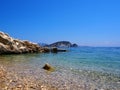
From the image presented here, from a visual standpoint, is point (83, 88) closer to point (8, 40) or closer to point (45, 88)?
point (45, 88)

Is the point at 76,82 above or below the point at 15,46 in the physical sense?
below

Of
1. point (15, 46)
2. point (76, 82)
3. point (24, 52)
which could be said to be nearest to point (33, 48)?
point (24, 52)

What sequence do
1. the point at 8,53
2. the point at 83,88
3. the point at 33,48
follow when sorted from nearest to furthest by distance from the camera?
the point at 83,88
the point at 8,53
the point at 33,48

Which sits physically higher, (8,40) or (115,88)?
(8,40)

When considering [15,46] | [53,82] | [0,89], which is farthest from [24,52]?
[0,89]

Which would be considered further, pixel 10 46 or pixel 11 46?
pixel 11 46

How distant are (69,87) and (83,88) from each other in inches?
41.5

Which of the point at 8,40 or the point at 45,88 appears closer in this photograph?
the point at 45,88

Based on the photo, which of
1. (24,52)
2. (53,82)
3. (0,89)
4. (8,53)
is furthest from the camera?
(24,52)

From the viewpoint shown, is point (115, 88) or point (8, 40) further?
point (8, 40)

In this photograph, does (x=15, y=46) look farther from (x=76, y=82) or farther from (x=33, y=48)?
(x=76, y=82)

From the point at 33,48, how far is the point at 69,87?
173 feet

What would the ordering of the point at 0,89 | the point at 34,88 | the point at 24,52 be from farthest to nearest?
1. the point at 24,52
2. the point at 34,88
3. the point at 0,89

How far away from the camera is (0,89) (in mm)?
13711
